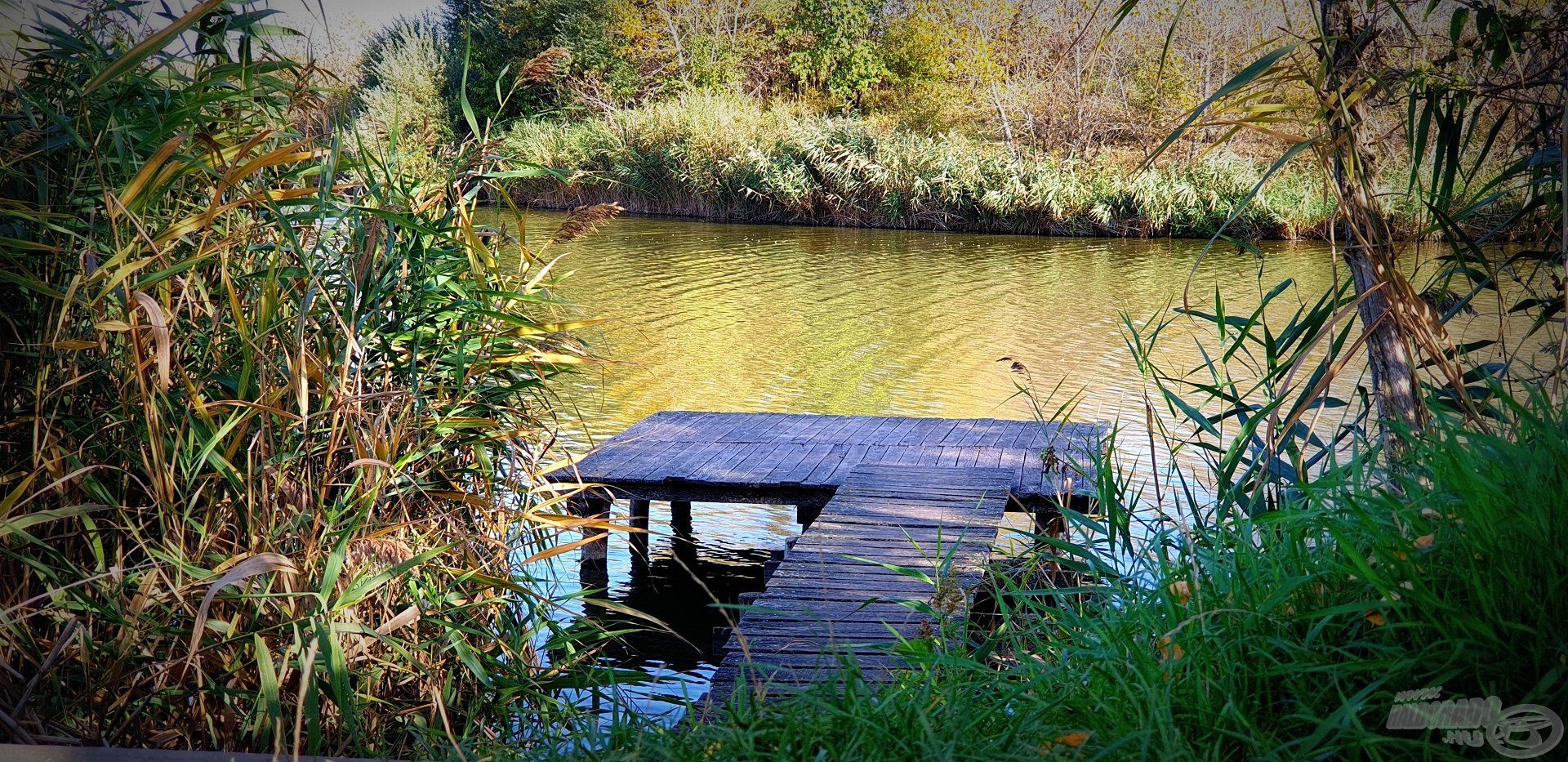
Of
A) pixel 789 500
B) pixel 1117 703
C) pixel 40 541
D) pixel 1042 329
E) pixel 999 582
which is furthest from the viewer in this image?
pixel 1042 329

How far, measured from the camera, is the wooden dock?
3023 millimetres

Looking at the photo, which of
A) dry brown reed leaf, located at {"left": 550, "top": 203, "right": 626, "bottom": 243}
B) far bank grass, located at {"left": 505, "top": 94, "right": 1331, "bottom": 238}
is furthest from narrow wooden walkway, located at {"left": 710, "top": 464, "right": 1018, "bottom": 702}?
far bank grass, located at {"left": 505, "top": 94, "right": 1331, "bottom": 238}

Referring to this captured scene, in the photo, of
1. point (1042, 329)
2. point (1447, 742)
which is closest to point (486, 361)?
point (1447, 742)

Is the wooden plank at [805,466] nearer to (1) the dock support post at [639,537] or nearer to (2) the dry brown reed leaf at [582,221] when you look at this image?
(1) the dock support post at [639,537]

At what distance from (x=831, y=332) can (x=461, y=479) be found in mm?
7822

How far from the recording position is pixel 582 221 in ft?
9.63

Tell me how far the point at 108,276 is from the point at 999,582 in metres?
2.66

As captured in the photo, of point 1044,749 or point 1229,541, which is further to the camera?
point 1229,541

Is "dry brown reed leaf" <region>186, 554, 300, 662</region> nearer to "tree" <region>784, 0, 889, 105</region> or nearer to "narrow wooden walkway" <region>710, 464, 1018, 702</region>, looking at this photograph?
"narrow wooden walkway" <region>710, 464, 1018, 702</region>

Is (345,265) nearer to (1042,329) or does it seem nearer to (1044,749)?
→ (1044,749)

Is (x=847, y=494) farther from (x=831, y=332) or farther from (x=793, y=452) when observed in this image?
(x=831, y=332)

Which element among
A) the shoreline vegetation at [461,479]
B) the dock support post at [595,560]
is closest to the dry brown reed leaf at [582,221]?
the shoreline vegetation at [461,479]

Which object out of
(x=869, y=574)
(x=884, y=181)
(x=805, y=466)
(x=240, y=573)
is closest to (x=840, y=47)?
(x=884, y=181)

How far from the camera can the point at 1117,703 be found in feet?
6.14
